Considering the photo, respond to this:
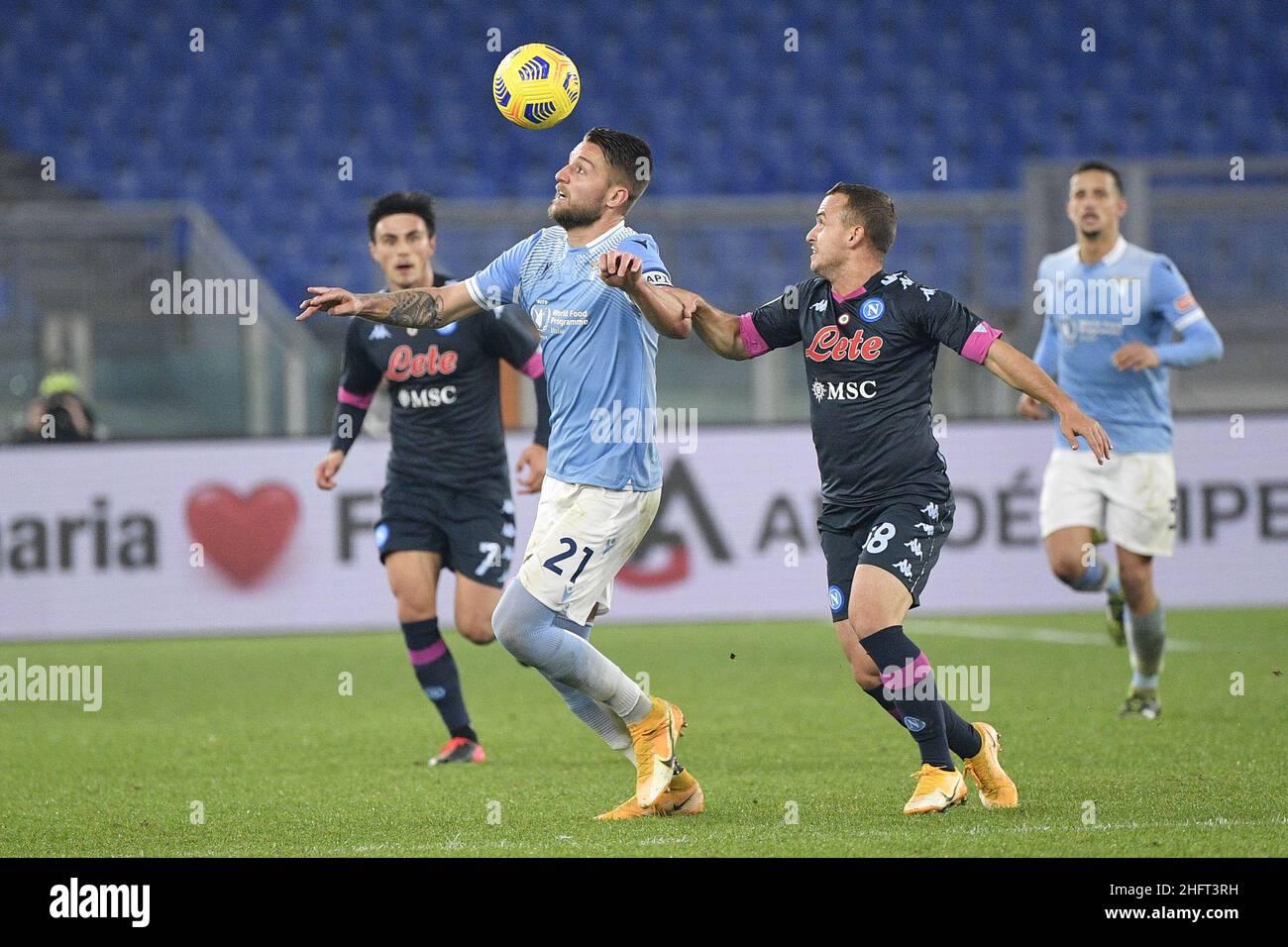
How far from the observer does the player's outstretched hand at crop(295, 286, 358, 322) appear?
5.12 m

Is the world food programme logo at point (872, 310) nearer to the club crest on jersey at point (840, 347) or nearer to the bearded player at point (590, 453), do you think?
the club crest on jersey at point (840, 347)

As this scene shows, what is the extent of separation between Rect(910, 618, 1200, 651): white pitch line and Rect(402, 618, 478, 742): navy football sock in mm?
4770

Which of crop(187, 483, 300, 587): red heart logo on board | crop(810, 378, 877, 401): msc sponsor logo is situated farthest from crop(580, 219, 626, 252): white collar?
crop(187, 483, 300, 587): red heart logo on board

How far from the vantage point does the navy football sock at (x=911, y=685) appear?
17.1 ft

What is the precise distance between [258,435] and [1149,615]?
592 centimetres

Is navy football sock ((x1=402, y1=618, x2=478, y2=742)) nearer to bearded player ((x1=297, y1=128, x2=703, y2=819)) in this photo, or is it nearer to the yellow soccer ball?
bearded player ((x1=297, y1=128, x2=703, y2=819))

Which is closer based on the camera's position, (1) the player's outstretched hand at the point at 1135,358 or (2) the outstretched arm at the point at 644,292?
(2) the outstretched arm at the point at 644,292

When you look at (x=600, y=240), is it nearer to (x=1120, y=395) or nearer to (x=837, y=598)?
(x=837, y=598)

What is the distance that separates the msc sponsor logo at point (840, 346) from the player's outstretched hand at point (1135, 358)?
2.46m

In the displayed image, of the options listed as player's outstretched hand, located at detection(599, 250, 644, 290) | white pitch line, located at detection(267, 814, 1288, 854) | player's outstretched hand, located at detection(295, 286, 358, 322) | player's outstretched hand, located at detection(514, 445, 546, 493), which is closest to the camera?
player's outstretched hand, located at detection(599, 250, 644, 290)

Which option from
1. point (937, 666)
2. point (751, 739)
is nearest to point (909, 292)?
point (751, 739)

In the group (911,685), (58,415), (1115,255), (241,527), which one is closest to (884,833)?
(911,685)

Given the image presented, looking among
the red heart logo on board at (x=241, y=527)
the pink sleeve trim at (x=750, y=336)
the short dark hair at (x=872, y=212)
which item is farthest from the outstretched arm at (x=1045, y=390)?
the red heart logo on board at (x=241, y=527)
